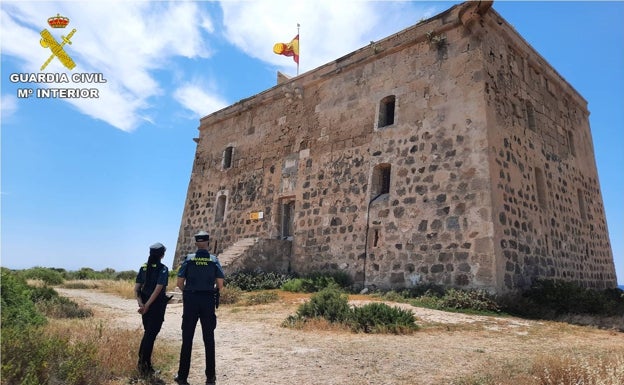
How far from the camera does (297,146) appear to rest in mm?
16047

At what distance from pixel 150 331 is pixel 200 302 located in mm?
649

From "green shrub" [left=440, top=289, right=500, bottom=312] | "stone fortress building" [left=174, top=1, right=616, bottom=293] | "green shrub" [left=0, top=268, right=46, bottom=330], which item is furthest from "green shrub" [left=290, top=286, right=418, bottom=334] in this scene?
"green shrub" [left=0, top=268, right=46, bottom=330]

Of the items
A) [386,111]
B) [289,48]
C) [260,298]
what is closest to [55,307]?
[260,298]

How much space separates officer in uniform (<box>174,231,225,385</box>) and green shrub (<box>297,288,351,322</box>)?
11.5ft

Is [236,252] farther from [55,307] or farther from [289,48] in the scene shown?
[289,48]

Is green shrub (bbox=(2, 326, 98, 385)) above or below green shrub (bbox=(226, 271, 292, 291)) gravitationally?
below

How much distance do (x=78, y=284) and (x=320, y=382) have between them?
16046 mm

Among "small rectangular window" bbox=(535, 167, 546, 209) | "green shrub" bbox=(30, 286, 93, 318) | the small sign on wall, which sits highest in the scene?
"small rectangular window" bbox=(535, 167, 546, 209)

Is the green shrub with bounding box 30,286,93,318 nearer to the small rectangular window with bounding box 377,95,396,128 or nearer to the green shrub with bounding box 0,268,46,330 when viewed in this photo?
the green shrub with bounding box 0,268,46,330

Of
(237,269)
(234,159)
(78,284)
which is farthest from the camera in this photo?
(234,159)

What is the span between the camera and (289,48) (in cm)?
1886

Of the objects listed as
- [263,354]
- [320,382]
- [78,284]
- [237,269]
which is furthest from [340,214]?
[78,284]

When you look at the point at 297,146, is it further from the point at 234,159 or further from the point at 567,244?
the point at 567,244

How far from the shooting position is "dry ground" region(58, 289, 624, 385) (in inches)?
182
